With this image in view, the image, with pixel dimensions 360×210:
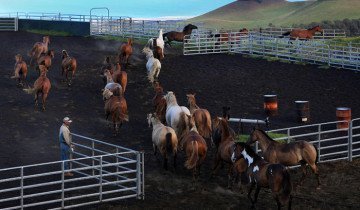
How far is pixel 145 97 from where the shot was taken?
1061 inches

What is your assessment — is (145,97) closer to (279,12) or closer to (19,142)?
(19,142)

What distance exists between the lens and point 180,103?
84.6ft

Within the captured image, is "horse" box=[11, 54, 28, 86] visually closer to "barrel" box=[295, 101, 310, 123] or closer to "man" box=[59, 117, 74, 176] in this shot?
"barrel" box=[295, 101, 310, 123]

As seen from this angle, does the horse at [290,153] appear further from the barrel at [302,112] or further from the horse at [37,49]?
the horse at [37,49]

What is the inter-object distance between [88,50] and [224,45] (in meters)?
7.32

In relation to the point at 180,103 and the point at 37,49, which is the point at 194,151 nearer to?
the point at 180,103

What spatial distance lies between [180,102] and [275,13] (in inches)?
4405

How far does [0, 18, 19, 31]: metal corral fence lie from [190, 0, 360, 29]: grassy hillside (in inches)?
2225

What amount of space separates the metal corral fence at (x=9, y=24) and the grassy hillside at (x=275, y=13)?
56519 millimetres

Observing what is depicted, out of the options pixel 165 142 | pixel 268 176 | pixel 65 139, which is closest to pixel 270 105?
pixel 165 142

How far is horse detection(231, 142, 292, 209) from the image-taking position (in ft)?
44.6

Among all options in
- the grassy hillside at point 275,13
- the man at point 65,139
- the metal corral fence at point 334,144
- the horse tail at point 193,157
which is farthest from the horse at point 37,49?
the grassy hillside at point 275,13

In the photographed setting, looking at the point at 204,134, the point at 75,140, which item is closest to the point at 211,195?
the point at 204,134

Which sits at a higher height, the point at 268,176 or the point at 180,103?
the point at 180,103
